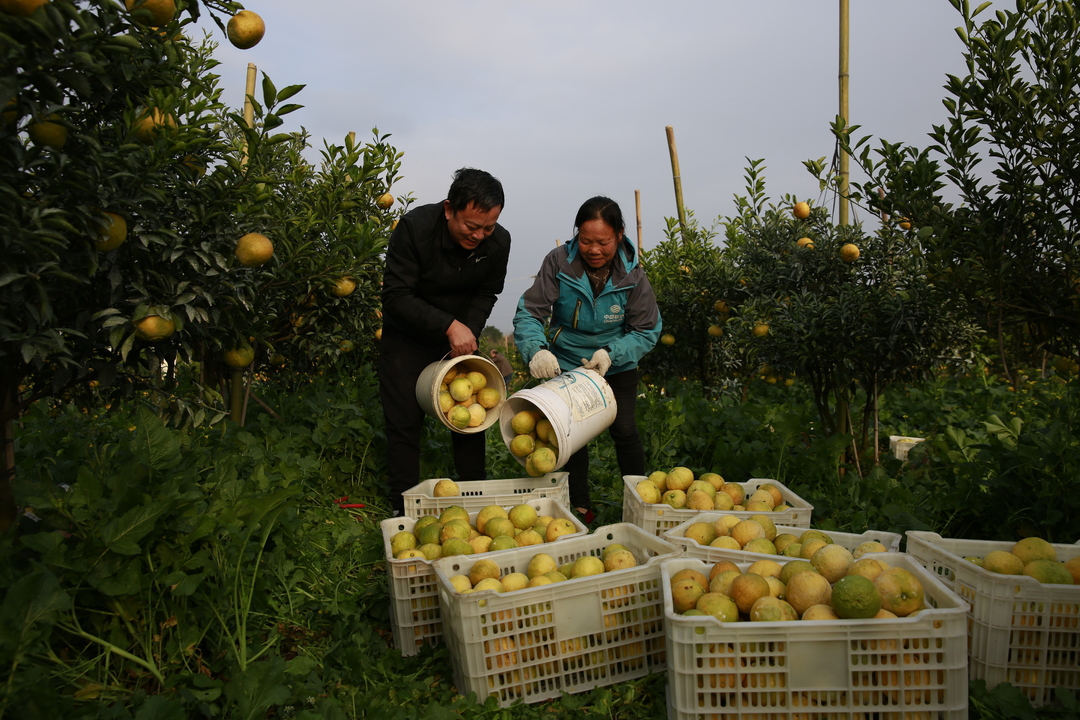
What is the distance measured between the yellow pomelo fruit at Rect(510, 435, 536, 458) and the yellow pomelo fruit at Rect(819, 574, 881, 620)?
1.59 m

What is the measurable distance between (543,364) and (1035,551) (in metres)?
1.96

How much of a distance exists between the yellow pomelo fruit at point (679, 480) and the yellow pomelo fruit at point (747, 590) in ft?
3.55

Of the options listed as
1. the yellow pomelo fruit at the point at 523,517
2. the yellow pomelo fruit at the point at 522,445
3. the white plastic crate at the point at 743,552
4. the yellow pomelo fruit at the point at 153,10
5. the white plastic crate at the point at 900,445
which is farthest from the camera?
the white plastic crate at the point at 900,445

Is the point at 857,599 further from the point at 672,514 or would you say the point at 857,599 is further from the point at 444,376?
the point at 444,376

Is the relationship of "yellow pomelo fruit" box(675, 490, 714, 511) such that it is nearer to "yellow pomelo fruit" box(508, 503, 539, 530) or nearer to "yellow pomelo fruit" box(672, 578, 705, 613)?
"yellow pomelo fruit" box(508, 503, 539, 530)

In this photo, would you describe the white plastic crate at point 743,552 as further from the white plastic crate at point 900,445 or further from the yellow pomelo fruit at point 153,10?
the white plastic crate at point 900,445

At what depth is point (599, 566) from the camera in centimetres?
234

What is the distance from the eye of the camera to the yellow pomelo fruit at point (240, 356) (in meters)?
2.84

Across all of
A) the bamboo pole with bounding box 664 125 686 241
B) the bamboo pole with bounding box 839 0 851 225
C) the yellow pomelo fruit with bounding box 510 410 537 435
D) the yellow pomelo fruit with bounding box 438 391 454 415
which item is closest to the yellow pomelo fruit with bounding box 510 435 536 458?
the yellow pomelo fruit with bounding box 510 410 537 435

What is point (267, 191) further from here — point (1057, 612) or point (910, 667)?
point (1057, 612)

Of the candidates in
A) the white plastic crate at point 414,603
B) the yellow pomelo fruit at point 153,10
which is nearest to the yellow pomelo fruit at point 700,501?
the white plastic crate at point 414,603

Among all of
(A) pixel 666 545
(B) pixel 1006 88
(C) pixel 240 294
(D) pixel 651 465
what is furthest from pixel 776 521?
(C) pixel 240 294

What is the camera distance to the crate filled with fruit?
115 inches

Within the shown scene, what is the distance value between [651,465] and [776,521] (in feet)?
5.00
